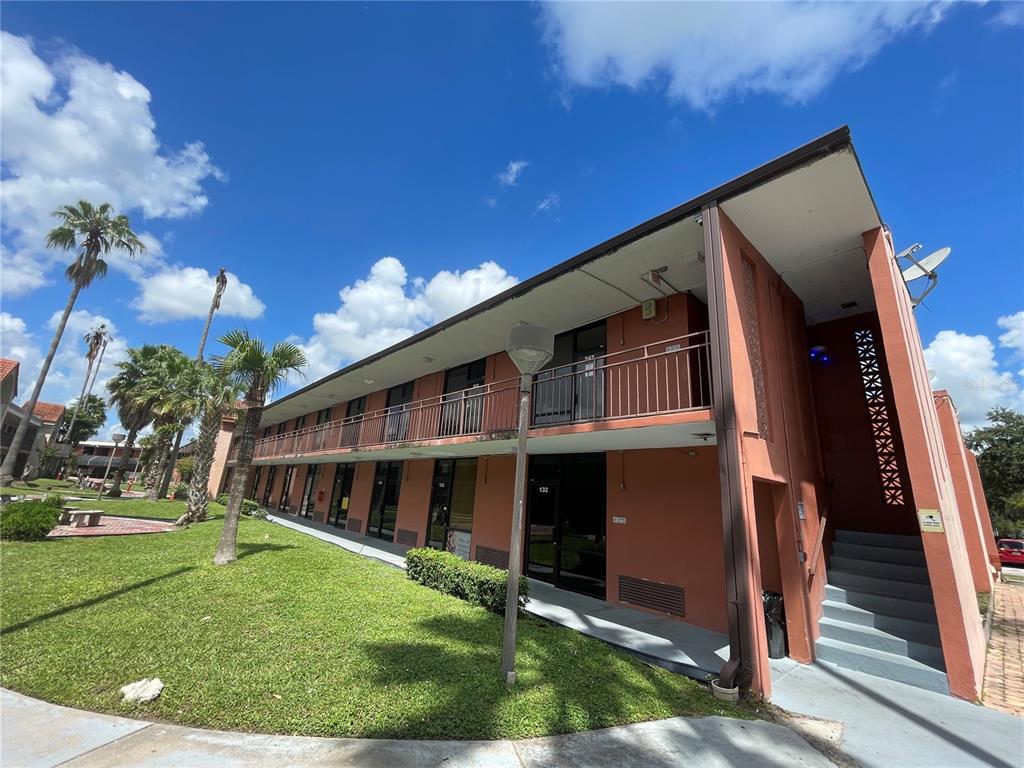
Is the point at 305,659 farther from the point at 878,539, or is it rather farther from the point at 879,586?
the point at 878,539

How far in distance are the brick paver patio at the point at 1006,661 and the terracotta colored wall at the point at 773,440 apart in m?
1.68

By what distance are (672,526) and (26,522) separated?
14.2 m

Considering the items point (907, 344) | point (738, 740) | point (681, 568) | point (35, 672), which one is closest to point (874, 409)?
point (907, 344)

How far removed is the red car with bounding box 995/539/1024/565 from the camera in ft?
64.8

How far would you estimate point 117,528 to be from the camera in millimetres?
12555

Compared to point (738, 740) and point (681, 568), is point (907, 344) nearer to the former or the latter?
point (681, 568)

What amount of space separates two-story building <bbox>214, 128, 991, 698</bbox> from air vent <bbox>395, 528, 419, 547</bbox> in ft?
5.78

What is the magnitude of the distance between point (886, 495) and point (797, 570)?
3716 mm

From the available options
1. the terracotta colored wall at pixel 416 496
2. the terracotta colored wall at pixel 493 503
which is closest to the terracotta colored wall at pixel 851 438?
the terracotta colored wall at pixel 493 503

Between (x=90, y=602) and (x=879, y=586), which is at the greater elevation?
(x=879, y=586)

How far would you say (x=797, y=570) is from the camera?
5.64m

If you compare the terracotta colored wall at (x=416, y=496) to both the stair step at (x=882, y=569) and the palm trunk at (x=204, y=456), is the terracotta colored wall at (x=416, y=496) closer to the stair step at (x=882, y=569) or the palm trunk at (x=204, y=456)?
the palm trunk at (x=204, y=456)

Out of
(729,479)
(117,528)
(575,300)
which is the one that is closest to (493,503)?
(575,300)

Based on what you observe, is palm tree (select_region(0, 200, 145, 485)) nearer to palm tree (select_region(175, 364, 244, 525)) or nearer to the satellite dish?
palm tree (select_region(175, 364, 244, 525))
